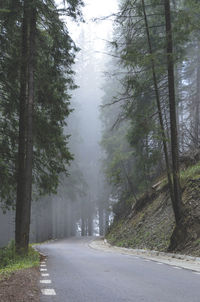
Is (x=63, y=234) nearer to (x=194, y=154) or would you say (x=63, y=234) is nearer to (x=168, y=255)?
(x=194, y=154)

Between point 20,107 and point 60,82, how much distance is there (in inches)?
85.0

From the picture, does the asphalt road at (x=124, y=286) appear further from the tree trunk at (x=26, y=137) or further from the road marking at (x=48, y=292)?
the tree trunk at (x=26, y=137)

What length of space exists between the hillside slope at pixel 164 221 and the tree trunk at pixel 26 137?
592cm

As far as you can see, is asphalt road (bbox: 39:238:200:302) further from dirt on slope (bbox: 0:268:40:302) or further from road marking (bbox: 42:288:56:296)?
dirt on slope (bbox: 0:268:40:302)

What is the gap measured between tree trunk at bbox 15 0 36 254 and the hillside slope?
592cm

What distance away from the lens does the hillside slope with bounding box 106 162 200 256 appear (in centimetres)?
1429

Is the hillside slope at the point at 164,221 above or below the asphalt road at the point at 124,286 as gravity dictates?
above

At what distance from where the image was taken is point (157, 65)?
53.8 ft

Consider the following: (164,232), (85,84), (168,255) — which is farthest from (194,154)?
(85,84)

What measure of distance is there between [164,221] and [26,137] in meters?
8.51

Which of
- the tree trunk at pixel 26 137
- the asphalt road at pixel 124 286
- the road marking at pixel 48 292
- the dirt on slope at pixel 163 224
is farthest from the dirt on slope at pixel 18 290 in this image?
the dirt on slope at pixel 163 224

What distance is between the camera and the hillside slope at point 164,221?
1429cm

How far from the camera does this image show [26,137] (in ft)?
48.0

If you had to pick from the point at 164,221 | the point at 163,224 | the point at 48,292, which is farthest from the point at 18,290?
the point at 164,221
